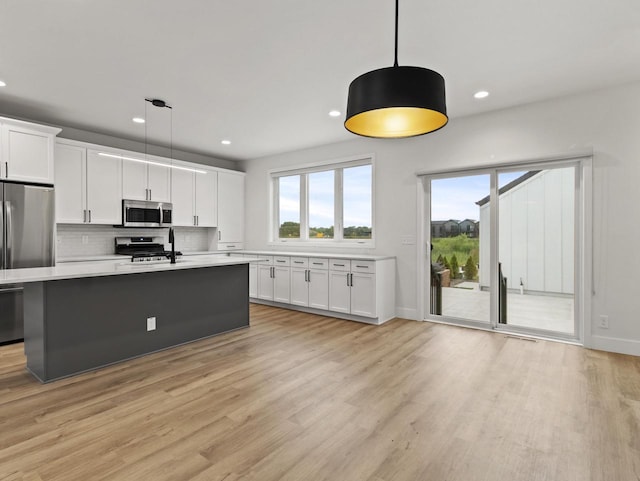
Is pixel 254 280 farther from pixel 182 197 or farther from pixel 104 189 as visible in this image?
pixel 104 189

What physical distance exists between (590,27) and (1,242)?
19.9 feet

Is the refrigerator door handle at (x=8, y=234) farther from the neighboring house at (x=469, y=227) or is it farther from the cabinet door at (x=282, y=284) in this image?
the neighboring house at (x=469, y=227)

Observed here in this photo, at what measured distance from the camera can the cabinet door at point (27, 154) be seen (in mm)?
3988

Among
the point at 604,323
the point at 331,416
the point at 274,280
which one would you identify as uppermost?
the point at 274,280

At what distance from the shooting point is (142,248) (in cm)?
577

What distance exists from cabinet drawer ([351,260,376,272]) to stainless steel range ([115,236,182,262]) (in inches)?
114

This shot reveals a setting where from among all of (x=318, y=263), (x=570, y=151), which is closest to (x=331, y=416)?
(x=318, y=263)

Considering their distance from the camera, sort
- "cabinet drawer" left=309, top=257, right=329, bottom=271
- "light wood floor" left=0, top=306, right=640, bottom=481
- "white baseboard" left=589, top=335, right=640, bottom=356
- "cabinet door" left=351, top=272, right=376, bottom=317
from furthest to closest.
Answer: "cabinet drawer" left=309, top=257, right=329, bottom=271, "cabinet door" left=351, top=272, right=376, bottom=317, "white baseboard" left=589, top=335, right=640, bottom=356, "light wood floor" left=0, top=306, right=640, bottom=481

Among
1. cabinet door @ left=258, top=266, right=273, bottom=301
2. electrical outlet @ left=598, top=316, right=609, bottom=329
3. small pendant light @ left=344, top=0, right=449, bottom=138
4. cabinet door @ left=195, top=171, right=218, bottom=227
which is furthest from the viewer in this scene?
cabinet door @ left=195, top=171, right=218, bottom=227

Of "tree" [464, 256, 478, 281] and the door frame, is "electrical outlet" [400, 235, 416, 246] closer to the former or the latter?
the door frame

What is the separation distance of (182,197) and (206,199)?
48 centimetres

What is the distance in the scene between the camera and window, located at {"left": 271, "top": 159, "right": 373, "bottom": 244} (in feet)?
18.7

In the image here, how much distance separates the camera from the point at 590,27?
264 cm

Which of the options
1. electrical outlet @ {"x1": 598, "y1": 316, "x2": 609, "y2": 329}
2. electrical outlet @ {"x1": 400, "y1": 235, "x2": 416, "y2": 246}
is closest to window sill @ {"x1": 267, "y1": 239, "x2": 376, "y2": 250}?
electrical outlet @ {"x1": 400, "y1": 235, "x2": 416, "y2": 246}
